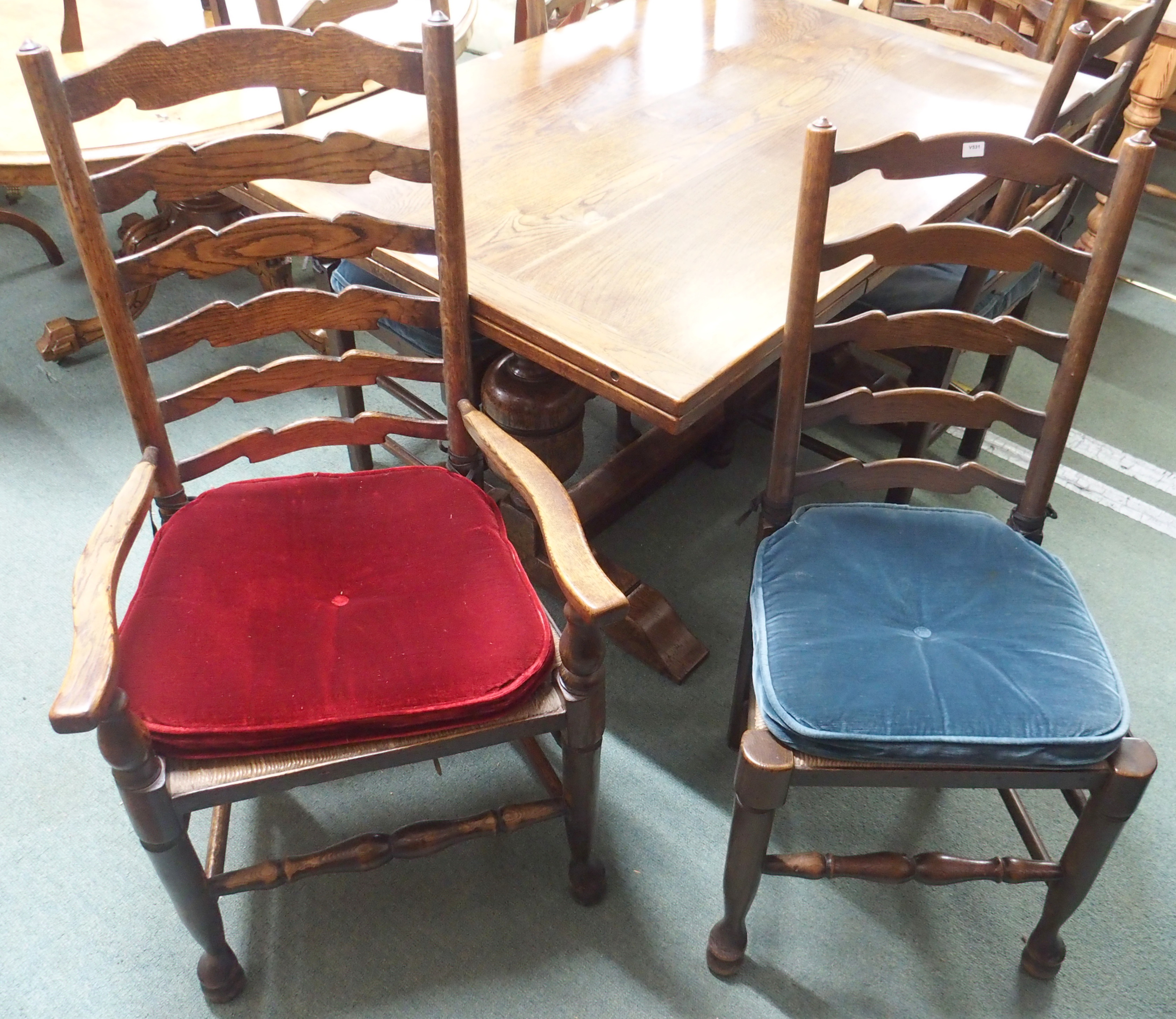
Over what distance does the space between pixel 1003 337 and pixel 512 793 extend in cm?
99

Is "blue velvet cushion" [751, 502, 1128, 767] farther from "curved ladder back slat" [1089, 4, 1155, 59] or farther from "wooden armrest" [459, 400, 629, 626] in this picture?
"curved ladder back slat" [1089, 4, 1155, 59]

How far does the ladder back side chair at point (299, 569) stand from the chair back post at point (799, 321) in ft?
1.08

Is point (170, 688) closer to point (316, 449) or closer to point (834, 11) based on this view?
point (316, 449)

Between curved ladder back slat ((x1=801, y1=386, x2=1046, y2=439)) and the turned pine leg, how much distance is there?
87cm

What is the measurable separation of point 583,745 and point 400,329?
0.84m

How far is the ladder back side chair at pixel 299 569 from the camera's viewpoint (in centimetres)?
101

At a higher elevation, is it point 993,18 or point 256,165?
point 256,165

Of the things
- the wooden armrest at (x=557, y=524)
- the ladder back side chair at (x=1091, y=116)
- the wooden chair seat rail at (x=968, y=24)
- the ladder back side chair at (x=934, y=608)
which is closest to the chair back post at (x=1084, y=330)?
the ladder back side chair at (x=934, y=608)

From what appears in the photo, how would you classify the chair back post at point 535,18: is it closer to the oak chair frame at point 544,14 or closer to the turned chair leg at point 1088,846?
the oak chair frame at point 544,14

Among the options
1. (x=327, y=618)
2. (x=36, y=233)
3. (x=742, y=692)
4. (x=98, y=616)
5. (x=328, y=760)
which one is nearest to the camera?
(x=98, y=616)

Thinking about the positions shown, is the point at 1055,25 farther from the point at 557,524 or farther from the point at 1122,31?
the point at 557,524

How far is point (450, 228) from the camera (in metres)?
1.19

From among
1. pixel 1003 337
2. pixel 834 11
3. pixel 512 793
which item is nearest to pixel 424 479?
pixel 512 793

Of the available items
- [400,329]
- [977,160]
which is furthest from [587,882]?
[977,160]
